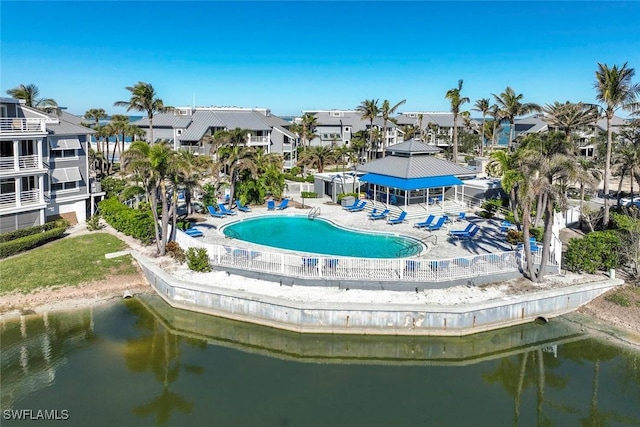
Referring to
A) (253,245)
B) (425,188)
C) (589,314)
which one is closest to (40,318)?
(253,245)

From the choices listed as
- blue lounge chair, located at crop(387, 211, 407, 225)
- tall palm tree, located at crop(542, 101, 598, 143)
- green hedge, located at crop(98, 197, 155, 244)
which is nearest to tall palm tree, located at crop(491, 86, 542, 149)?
tall palm tree, located at crop(542, 101, 598, 143)

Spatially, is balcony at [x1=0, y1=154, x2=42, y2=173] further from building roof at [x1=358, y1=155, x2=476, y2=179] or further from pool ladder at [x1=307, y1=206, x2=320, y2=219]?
building roof at [x1=358, y1=155, x2=476, y2=179]

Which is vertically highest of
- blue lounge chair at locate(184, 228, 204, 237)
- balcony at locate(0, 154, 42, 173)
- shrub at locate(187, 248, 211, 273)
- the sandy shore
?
balcony at locate(0, 154, 42, 173)

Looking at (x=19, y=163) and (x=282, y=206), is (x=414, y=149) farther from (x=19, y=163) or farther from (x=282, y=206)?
(x=19, y=163)

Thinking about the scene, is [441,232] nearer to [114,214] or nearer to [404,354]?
[404,354]

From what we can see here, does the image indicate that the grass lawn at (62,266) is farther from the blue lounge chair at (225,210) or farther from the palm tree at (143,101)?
the palm tree at (143,101)
